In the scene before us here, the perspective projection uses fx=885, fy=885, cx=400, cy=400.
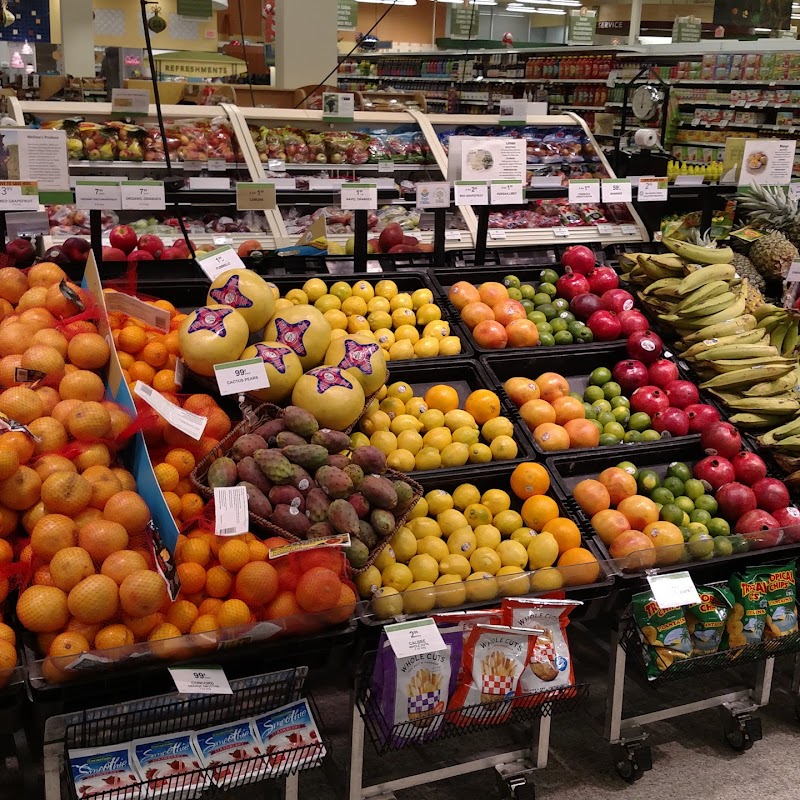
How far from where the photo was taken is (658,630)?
233cm

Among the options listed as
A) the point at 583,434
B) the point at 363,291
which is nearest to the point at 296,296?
the point at 363,291

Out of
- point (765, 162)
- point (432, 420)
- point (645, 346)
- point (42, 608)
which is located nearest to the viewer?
point (42, 608)

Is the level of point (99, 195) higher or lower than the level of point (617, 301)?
higher

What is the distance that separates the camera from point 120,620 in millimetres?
1852

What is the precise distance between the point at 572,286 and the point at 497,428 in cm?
94

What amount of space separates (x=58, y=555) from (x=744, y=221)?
3.81m

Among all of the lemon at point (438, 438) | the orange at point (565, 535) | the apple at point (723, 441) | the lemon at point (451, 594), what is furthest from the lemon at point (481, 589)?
the apple at point (723, 441)

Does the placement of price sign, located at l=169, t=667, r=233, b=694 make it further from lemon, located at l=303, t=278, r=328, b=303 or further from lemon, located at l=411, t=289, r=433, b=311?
lemon, located at l=411, t=289, r=433, b=311

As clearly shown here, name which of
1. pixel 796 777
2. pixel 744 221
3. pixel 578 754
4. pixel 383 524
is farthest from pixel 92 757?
pixel 744 221

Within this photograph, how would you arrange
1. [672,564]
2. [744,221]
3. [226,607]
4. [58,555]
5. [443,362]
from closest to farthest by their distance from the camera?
1. [58,555]
2. [226,607]
3. [672,564]
4. [443,362]
5. [744,221]

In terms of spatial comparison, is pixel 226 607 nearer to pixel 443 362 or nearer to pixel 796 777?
pixel 443 362

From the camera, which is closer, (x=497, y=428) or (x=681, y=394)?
(x=497, y=428)

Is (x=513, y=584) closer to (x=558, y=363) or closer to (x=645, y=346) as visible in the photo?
(x=558, y=363)

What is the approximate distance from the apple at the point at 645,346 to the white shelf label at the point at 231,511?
1.73m
